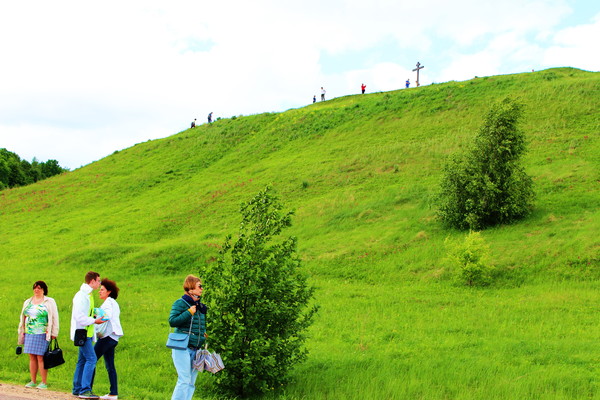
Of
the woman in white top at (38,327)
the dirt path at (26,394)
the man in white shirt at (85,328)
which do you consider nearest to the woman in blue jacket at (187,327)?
the man in white shirt at (85,328)

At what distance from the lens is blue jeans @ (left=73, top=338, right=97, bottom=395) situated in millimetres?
8406

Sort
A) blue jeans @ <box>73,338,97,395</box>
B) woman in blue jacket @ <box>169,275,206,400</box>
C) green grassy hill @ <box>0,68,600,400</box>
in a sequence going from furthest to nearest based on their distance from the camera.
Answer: green grassy hill @ <box>0,68,600,400</box>, blue jeans @ <box>73,338,97,395</box>, woman in blue jacket @ <box>169,275,206,400</box>

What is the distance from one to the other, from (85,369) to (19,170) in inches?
4220

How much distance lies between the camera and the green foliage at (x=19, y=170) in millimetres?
93188

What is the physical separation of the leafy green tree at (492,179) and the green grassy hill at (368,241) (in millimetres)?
1109

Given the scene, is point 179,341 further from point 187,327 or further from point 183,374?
point 183,374

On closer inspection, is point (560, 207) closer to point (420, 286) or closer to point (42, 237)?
point (420, 286)

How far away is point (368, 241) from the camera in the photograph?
27.0 meters

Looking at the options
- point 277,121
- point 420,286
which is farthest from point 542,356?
point 277,121

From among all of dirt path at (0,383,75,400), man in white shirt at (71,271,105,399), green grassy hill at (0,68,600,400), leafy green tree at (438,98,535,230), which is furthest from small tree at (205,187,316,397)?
leafy green tree at (438,98,535,230)

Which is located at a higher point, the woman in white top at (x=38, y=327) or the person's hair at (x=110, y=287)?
the person's hair at (x=110, y=287)

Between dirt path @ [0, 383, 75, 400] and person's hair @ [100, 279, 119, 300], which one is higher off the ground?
person's hair @ [100, 279, 119, 300]

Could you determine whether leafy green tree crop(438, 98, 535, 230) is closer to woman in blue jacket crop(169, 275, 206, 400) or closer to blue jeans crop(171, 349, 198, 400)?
woman in blue jacket crop(169, 275, 206, 400)

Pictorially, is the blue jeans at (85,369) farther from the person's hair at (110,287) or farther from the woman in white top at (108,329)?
the person's hair at (110,287)
